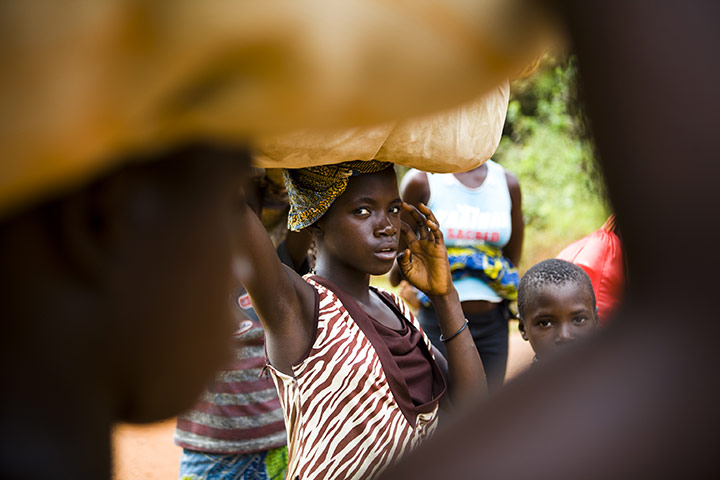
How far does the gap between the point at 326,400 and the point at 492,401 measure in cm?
130

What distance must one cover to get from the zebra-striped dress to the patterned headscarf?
32cm

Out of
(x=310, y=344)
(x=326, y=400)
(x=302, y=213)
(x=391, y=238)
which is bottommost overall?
(x=326, y=400)

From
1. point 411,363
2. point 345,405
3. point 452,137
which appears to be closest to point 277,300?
point 345,405

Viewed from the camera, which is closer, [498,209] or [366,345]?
[366,345]

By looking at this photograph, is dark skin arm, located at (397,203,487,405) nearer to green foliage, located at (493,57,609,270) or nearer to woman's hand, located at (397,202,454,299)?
woman's hand, located at (397,202,454,299)

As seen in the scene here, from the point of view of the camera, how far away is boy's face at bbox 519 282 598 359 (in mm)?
2732

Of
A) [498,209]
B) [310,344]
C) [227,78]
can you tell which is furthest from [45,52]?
[498,209]

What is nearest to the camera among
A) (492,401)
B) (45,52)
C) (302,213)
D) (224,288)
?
(45,52)

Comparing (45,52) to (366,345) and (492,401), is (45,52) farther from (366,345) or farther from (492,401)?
(366,345)

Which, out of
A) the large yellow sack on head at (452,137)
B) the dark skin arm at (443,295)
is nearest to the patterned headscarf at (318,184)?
the large yellow sack on head at (452,137)

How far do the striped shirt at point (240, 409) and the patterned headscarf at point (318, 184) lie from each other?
1.04 metres

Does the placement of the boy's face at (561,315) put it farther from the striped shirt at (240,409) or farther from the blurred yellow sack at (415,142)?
the striped shirt at (240,409)

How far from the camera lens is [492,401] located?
25.6 inches

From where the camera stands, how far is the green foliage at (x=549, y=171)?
10.2m
